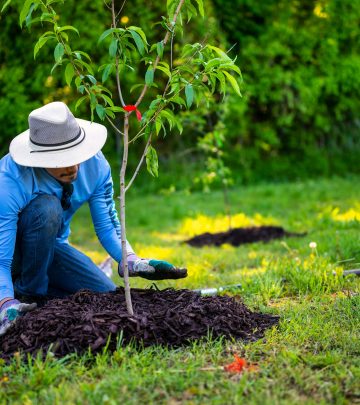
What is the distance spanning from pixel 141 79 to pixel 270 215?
349 cm

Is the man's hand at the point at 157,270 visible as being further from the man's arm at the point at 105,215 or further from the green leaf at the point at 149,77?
the green leaf at the point at 149,77

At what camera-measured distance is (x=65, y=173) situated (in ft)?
11.1

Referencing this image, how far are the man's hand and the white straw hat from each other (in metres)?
0.64

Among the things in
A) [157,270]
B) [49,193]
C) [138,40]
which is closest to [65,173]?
[49,193]

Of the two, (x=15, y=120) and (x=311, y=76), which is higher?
(x=15, y=120)

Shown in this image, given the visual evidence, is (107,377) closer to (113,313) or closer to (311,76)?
(113,313)

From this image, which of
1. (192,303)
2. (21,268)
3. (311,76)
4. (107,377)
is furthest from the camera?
(311,76)

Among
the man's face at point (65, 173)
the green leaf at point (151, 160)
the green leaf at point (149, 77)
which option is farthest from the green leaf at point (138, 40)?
the man's face at point (65, 173)

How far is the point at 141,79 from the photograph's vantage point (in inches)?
385

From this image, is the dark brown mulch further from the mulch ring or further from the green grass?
the mulch ring

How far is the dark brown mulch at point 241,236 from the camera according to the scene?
20.2 ft

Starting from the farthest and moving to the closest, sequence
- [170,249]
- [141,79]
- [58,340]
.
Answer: [141,79], [170,249], [58,340]

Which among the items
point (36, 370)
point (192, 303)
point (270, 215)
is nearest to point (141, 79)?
point (270, 215)

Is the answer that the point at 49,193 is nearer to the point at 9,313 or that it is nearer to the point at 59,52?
the point at 9,313
